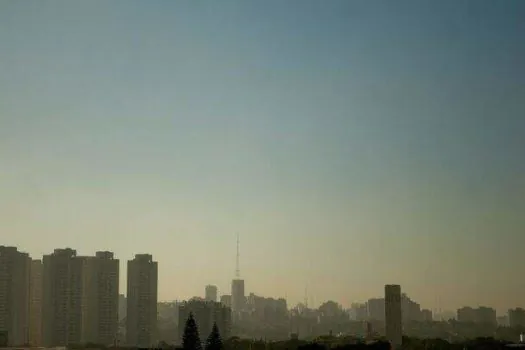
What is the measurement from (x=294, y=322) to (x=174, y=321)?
78.5 feet

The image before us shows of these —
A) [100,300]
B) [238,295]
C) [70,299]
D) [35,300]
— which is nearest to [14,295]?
[70,299]

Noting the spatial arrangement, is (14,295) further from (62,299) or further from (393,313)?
(393,313)

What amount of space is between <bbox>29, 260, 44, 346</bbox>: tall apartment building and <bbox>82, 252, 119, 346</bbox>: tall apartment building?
16.2 ft

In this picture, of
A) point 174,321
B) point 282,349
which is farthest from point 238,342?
point 174,321

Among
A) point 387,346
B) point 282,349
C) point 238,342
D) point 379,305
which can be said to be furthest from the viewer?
point 379,305

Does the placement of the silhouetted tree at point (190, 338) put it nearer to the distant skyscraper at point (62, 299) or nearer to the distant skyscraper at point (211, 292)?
the distant skyscraper at point (62, 299)

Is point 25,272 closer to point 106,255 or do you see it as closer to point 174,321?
point 106,255

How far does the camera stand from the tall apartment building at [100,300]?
7812 cm

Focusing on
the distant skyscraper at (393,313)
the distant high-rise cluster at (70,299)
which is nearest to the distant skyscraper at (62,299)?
the distant high-rise cluster at (70,299)

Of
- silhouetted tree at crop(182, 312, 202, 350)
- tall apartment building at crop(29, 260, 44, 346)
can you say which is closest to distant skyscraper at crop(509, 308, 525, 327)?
tall apartment building at crop(29, 260, 44, 346)

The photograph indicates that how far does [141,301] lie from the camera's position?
8400cm

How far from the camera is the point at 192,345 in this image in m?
44.3

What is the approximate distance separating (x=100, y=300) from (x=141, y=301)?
20.6 ft

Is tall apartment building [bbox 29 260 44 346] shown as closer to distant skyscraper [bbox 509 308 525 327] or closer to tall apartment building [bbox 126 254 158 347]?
tall apartment building [bbox 126 254 158 347]
